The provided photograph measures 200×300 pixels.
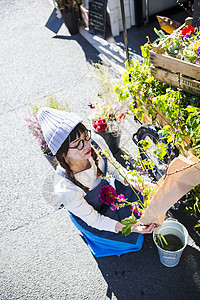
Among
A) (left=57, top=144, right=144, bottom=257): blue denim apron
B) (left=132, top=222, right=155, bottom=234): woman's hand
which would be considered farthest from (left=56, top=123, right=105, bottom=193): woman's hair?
(left=132, top=222, right=155, bottom=234): woman's hand

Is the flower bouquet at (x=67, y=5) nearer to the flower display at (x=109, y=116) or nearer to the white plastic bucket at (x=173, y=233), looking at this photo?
the flower display at (x=109, y=116)

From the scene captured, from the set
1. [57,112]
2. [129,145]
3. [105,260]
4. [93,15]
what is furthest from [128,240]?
[93,15]

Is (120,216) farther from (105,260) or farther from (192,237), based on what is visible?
(192,237)

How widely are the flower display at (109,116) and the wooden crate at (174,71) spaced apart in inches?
32.0

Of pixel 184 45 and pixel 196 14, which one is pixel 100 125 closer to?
pixel 184 45

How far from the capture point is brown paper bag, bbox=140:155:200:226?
1439mm

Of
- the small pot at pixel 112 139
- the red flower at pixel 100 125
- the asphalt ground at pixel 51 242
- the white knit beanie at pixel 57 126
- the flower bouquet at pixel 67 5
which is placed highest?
the flower bouquet at pixel 67 5

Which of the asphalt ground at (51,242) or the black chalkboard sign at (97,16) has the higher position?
the black chalkboard sign at (97,16)

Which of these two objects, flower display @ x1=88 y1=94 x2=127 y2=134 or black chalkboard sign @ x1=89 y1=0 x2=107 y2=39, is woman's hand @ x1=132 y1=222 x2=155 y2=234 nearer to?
flower display @ x1=88 y1=94 x2=127 y2=134

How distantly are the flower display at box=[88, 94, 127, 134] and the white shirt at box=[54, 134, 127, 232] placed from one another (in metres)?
0.95

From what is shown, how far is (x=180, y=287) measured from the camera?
257 cm

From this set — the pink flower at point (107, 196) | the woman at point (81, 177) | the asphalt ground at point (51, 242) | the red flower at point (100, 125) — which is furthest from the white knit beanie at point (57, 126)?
the asphalt ground at point (51, 242)

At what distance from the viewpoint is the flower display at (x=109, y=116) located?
3.32 m

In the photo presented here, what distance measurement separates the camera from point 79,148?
211 centimetres
